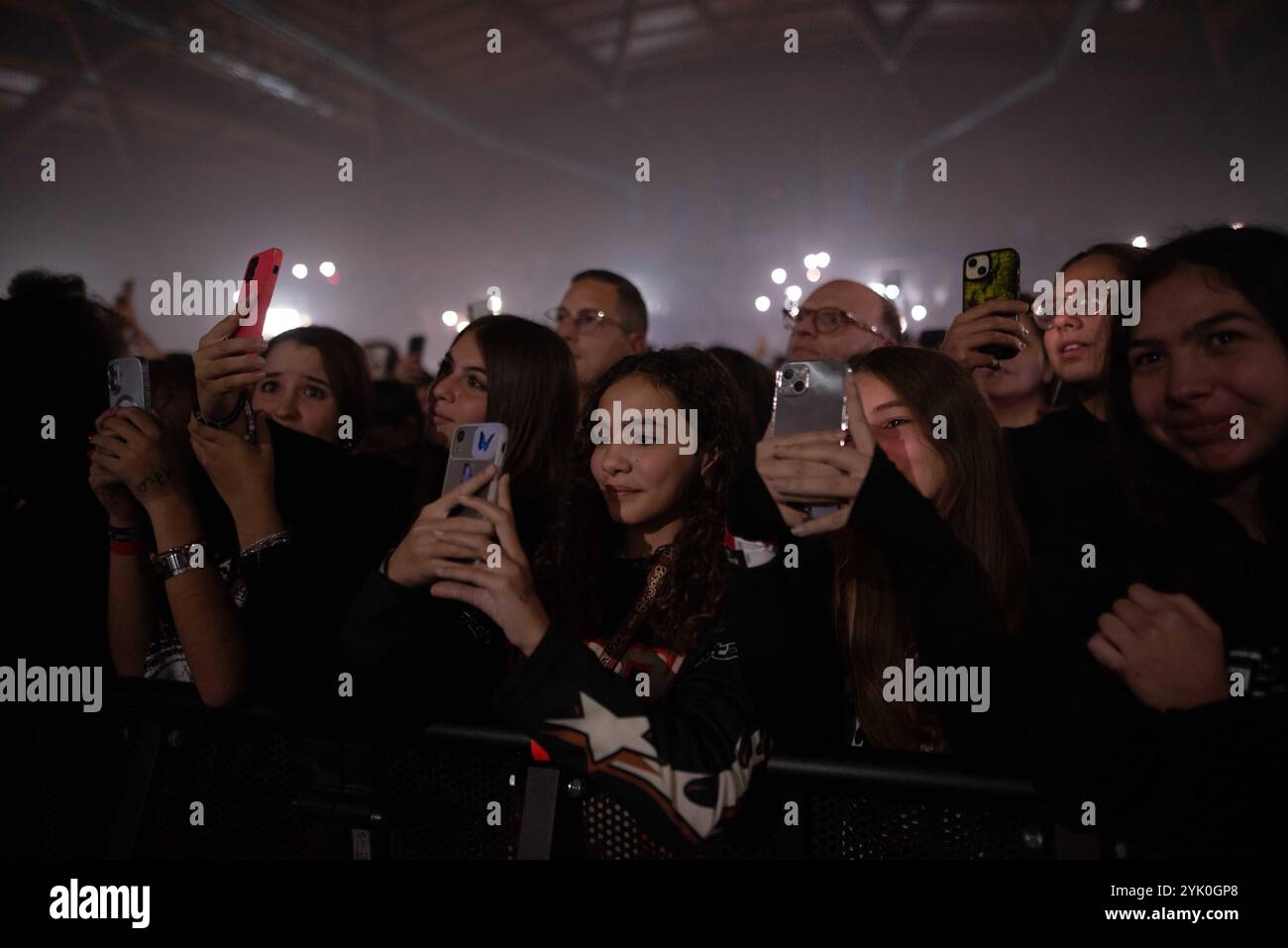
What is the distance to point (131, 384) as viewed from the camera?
188 centimetres

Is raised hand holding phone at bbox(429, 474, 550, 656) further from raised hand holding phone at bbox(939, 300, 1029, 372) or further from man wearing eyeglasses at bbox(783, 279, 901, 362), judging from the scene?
man wearing eyeglasses at bbox(783, 279, 901, 362)

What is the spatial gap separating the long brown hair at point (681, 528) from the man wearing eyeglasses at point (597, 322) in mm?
1373

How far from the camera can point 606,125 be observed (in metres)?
9.55

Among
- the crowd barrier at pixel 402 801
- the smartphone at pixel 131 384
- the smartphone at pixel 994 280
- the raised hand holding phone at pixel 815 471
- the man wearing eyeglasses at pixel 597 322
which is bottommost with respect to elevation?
the crowd barrier at pixel 402 801

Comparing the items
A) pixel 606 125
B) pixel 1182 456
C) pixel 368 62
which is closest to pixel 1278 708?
pixel 1182 456

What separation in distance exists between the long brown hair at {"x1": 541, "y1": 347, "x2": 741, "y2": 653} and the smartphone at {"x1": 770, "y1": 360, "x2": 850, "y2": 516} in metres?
0.44

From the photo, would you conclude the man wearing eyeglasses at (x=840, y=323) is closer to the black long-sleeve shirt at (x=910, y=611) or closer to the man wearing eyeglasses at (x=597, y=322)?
the man wearing eyeglasses at (x=597, y=322)

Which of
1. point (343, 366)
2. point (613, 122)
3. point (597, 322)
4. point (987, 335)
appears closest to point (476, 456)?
point (987, 335)

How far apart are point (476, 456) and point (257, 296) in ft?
2.49

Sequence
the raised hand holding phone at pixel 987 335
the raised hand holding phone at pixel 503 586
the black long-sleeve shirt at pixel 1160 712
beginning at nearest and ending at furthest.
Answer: the black long-sleeve shirt at pixel 1160 712
the raised hand holding phone at pixel 503 586
the raised hand holding phone at pixel 987 335

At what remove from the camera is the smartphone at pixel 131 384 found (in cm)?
187

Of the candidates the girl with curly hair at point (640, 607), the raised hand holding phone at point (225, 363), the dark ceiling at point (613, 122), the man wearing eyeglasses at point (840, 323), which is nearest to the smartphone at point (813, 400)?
the girl with curly hair at point (640, 607)

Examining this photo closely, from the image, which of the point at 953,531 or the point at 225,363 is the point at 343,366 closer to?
the point at 225,363
